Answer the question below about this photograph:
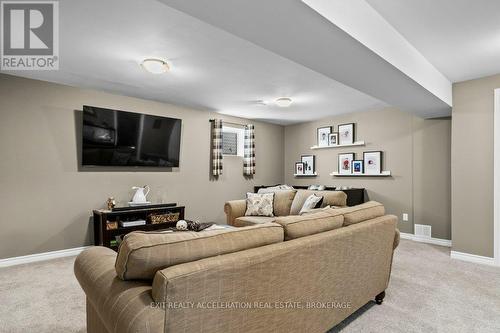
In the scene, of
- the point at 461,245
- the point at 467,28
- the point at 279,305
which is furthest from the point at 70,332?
the point at 461,245

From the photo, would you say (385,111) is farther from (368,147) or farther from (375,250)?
(375,250)

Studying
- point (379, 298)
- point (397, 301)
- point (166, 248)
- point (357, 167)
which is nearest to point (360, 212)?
point (379, 298)

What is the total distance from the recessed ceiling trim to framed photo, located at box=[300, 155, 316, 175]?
3.01m

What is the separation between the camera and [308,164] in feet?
19.9

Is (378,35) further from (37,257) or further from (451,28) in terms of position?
(37,257)

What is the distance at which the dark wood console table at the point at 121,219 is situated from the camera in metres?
3.59

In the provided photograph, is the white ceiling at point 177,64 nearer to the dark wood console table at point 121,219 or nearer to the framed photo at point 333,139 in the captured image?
the framed photo at point 333,139

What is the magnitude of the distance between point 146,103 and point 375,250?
3.95m

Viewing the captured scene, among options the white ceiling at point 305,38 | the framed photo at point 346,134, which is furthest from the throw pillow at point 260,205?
the white ceiling at point 305,38

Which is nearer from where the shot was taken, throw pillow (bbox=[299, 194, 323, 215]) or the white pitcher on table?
throw pillow (bbox=[299, 194, 323, 215])

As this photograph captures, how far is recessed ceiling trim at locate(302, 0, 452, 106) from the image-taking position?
66.5 inches

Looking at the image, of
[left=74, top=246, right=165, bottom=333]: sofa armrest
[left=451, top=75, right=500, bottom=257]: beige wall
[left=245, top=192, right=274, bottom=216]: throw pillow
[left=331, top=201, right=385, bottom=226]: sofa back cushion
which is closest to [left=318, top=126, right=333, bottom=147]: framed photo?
[left=245, top=192, right=274, bottom=216]: throw pillow

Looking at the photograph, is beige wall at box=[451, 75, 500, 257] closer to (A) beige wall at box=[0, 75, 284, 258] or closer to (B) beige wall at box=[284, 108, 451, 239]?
(B) beige wall at box=[284, 108, 451, 239]

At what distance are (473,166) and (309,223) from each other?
10.3 feet
